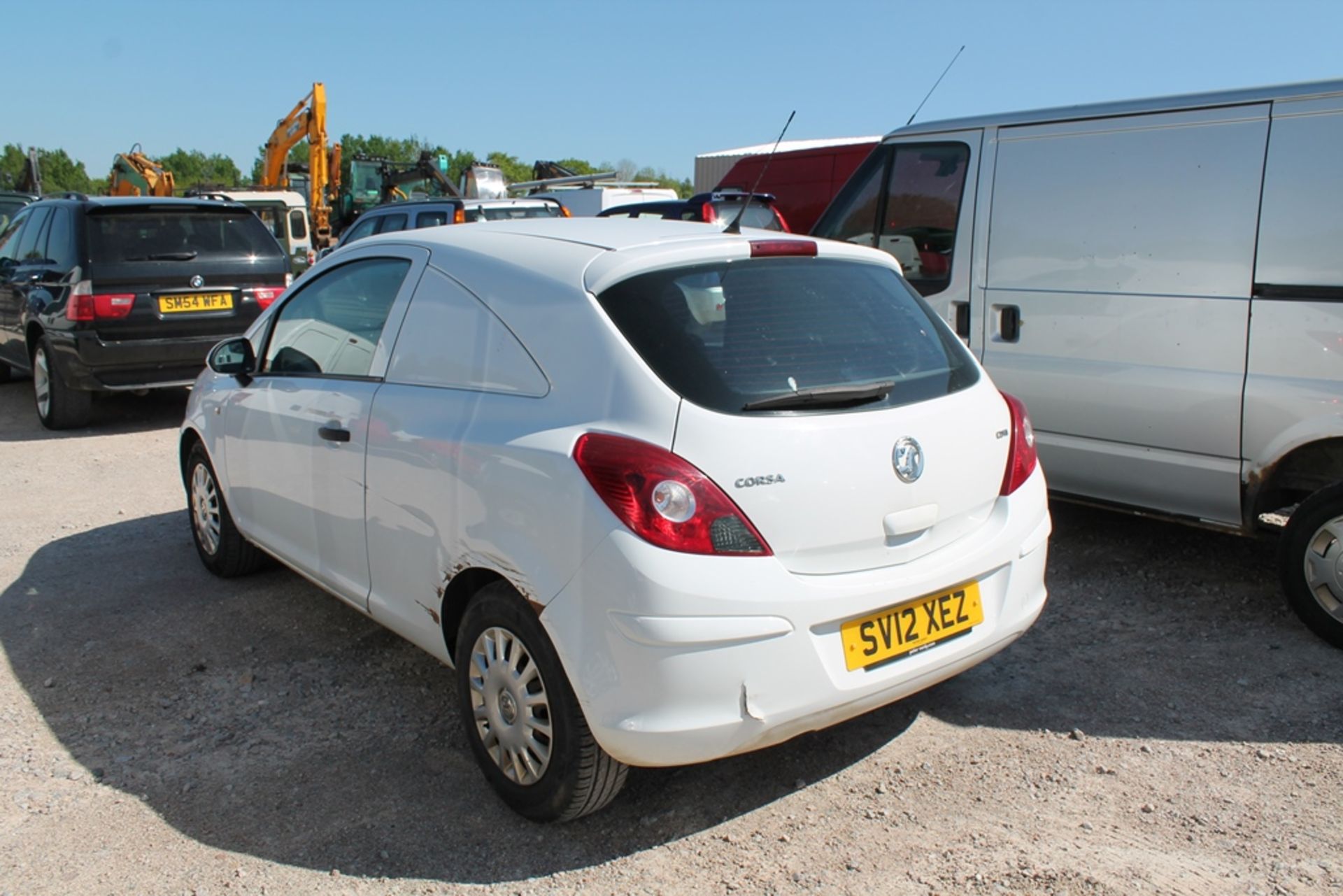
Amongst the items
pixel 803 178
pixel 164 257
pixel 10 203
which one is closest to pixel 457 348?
pixel 164 257

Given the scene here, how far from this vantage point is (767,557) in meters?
2.74

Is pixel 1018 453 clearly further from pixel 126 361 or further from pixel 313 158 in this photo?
pixel 313 158

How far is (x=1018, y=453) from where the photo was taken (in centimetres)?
344

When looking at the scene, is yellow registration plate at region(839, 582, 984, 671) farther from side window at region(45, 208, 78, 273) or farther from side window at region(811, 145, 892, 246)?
side window at region(45, 208, 78, 273)

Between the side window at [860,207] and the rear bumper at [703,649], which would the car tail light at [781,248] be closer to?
the rear bumper at [703,649]

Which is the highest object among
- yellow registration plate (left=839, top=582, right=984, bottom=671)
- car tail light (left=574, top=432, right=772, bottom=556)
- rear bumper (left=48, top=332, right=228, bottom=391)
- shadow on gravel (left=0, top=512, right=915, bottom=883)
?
car tail light (left=574, top=432, right=772, bottom=556)

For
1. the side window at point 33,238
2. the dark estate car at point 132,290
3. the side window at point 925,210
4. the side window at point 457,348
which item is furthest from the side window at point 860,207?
the side window at point 33,238

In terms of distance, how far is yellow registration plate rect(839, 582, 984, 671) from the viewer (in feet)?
9.39

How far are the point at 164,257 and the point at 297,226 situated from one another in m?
16.7

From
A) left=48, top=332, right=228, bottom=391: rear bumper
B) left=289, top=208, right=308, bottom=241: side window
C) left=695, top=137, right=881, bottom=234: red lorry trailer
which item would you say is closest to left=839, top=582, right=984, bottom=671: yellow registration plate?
left=48, top=332, right=228, bottom=391: rear bumper

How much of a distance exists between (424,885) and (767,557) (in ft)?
4.06

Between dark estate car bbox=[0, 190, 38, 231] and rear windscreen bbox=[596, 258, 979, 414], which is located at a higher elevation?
dark estate car bbox=[0, 190, 38, 231]

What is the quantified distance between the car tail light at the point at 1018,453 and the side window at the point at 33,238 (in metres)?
8.62

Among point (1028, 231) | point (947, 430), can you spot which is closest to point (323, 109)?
point (1028, 231)
